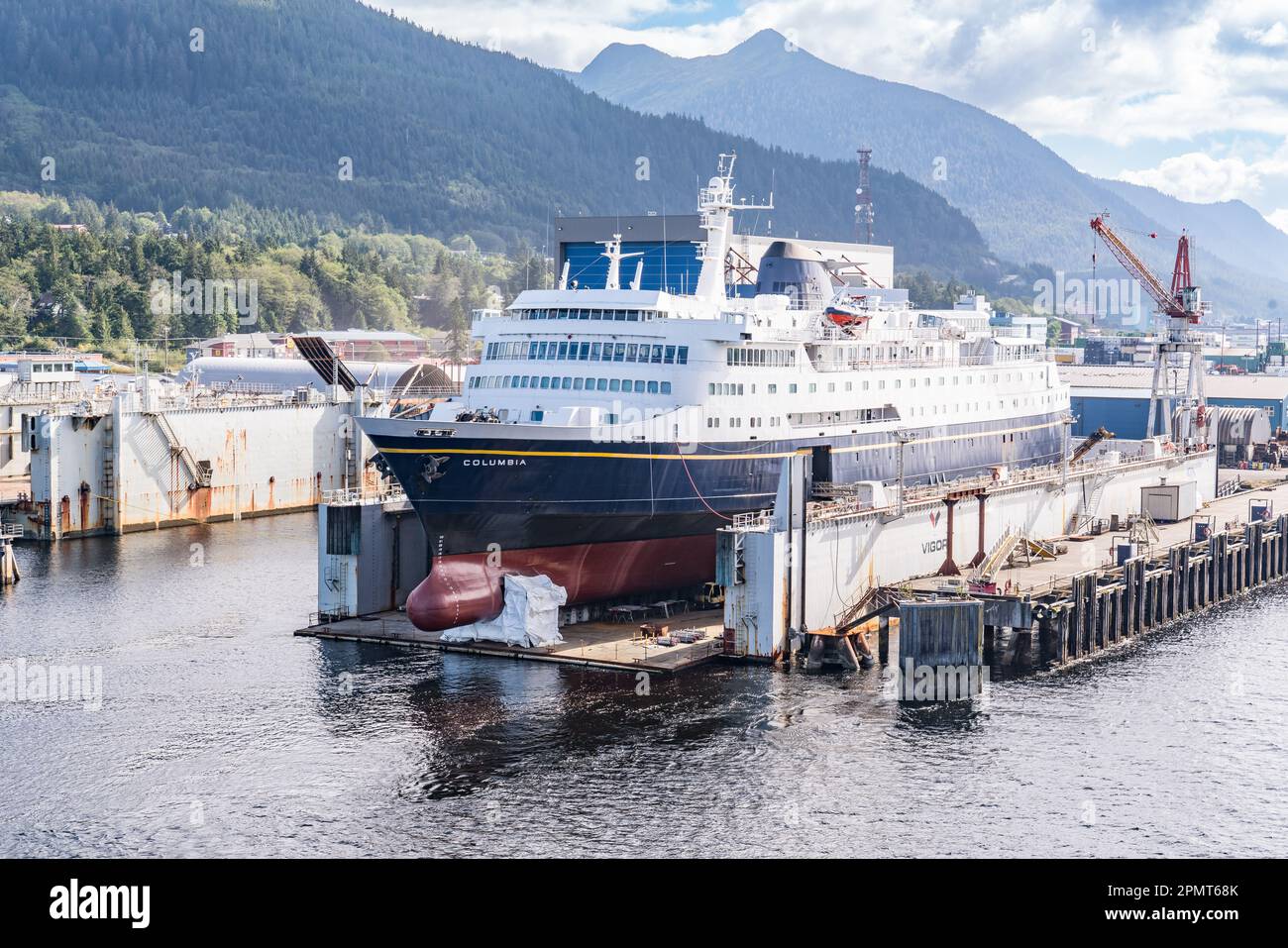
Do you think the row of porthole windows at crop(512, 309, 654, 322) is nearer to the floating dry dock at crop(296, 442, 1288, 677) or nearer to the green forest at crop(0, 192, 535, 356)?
the floating dry dock at crop(296, 442, 1288, 677)

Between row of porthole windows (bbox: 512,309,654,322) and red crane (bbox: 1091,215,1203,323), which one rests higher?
red crane (bbox: 1091,215,1203,323)

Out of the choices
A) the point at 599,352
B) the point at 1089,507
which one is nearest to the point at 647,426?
the point at 599,352

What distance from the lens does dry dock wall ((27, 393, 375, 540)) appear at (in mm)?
66438

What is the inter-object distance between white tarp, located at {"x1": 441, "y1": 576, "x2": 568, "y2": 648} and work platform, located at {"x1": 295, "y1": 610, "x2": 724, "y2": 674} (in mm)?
255

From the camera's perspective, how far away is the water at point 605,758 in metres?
30.1

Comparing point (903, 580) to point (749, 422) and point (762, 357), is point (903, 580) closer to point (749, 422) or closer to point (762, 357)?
point (749, 422)

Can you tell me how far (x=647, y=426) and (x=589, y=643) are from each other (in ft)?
21.4

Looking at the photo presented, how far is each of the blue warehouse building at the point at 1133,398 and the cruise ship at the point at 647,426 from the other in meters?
37.4

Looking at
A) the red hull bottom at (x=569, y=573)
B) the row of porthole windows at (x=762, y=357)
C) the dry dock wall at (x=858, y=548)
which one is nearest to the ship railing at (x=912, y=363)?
the row of porthole windows at (x=762, y=357)

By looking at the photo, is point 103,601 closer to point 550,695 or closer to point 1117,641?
point 550,695

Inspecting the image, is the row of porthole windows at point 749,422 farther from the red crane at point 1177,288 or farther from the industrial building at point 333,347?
the industrial building at point 333,347

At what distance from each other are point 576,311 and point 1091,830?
24836mm

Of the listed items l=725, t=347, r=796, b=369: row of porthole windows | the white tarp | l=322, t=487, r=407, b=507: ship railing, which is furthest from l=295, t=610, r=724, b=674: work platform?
l=725, t=347, r=796, b=369: row of porthole windows

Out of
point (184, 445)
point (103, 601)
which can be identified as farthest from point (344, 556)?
point (184, 445)
